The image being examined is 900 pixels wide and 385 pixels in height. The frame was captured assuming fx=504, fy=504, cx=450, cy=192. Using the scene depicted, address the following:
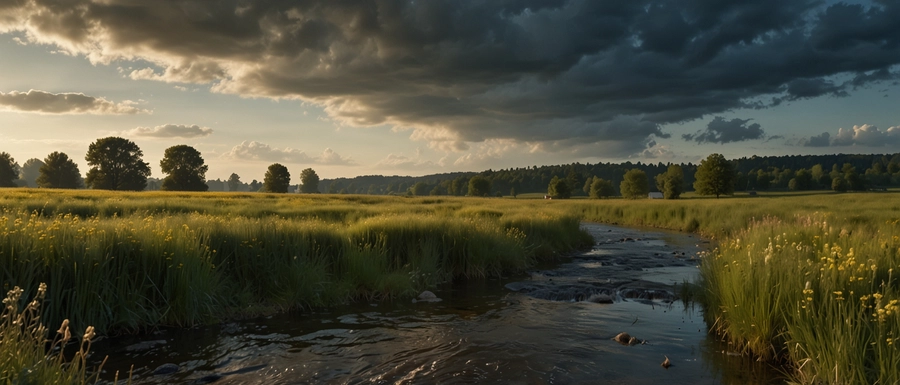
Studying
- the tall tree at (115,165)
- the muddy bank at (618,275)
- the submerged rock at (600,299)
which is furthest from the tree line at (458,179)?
the submerged rock at (600,299)

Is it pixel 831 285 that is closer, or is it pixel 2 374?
pixel 2 374

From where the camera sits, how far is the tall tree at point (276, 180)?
98562mm

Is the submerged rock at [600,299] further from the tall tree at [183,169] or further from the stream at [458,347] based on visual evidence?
the tall tree at [183,169]

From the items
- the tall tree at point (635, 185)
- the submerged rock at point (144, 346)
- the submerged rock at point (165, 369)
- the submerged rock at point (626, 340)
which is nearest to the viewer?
the submerged rock at point (165, 369)

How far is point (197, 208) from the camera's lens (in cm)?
2561

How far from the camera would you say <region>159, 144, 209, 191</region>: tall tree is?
81938 mm

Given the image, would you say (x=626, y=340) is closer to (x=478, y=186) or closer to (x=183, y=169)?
(x=183, y=169)

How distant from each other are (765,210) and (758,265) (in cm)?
3055

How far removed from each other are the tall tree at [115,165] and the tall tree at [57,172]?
8.01m

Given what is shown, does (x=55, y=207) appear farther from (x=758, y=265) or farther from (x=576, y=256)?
(x=758, y=265)

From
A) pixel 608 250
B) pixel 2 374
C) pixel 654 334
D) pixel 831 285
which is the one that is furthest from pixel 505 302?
pixel 608 250

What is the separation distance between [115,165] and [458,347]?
292ft

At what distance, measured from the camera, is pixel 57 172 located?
83312 mm

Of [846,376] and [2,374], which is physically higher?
[2,374]
